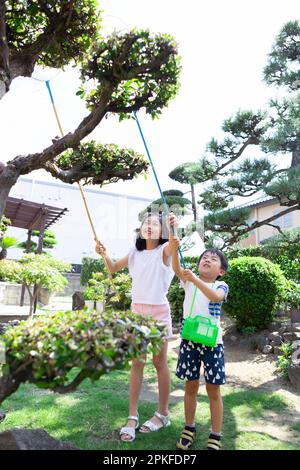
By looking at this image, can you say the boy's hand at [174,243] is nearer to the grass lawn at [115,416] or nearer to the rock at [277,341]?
the grass lawn at [115,416]

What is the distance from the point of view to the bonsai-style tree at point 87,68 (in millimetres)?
2861

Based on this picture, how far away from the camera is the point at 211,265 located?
2664 mm

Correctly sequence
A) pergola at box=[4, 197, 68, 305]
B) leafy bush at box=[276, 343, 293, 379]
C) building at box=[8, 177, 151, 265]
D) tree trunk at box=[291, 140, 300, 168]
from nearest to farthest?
leafy bush at box=[276, 343, 293, 379]
tree trunk at box=[291, 140, 300, 168]
pergola at box=[4, 197, 68, 305]
building at box=[8, 177, 151, 265]

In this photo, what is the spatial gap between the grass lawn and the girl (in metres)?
0.13

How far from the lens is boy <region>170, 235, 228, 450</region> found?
2.44m

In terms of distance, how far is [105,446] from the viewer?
2443 mm

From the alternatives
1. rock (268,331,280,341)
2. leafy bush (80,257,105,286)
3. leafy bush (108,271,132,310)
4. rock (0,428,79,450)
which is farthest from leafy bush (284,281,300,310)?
leafy bush (80,257,105,286)

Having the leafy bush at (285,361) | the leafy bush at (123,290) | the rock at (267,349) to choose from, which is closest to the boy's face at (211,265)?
the leafy bush at (285,361)

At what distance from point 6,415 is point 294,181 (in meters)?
5.96

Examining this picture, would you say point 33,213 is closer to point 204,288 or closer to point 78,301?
point 78,301

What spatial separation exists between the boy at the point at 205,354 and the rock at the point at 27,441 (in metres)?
0.86

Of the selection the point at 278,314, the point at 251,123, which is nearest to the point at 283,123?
the point at 251,123

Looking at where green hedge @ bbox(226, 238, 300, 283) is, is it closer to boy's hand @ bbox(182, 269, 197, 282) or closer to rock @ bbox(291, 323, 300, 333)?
rock @ bbox(291, 323, 300, 333)
